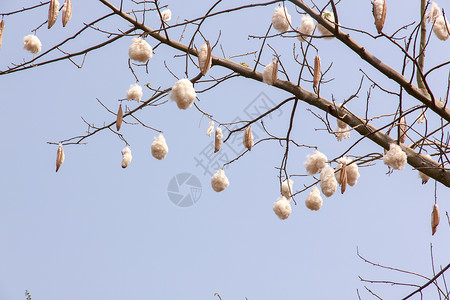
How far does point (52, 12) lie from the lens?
2834mm

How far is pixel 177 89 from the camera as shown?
8.00 feet

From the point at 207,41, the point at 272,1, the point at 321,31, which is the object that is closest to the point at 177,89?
the point at 207,41

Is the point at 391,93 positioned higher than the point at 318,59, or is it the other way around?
the point at 318,59

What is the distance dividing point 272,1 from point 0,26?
1.47 metres

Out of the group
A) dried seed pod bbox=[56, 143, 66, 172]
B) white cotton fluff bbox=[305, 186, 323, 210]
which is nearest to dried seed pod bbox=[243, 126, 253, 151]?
white cotton fluff bbox=[305, 186, 323, 210]

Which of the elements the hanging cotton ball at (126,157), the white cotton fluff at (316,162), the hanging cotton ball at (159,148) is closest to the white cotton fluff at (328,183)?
the white cotton fluff at (316,162)

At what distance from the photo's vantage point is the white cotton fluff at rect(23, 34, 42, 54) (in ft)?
10.9

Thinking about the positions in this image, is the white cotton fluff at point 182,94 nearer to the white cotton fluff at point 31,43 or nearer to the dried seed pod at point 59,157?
the dried seed pod at point 59,157

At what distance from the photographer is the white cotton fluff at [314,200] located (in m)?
2.89

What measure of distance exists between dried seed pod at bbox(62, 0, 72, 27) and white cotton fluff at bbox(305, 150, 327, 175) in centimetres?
143

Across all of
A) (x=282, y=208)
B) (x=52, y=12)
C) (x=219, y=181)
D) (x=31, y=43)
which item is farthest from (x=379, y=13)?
(x=31, y=43)

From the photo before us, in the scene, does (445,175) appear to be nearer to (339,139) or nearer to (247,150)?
(339,139)

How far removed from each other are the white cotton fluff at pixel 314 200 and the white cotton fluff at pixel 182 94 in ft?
2.88

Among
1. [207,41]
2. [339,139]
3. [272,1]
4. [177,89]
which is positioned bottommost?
[177,89]
